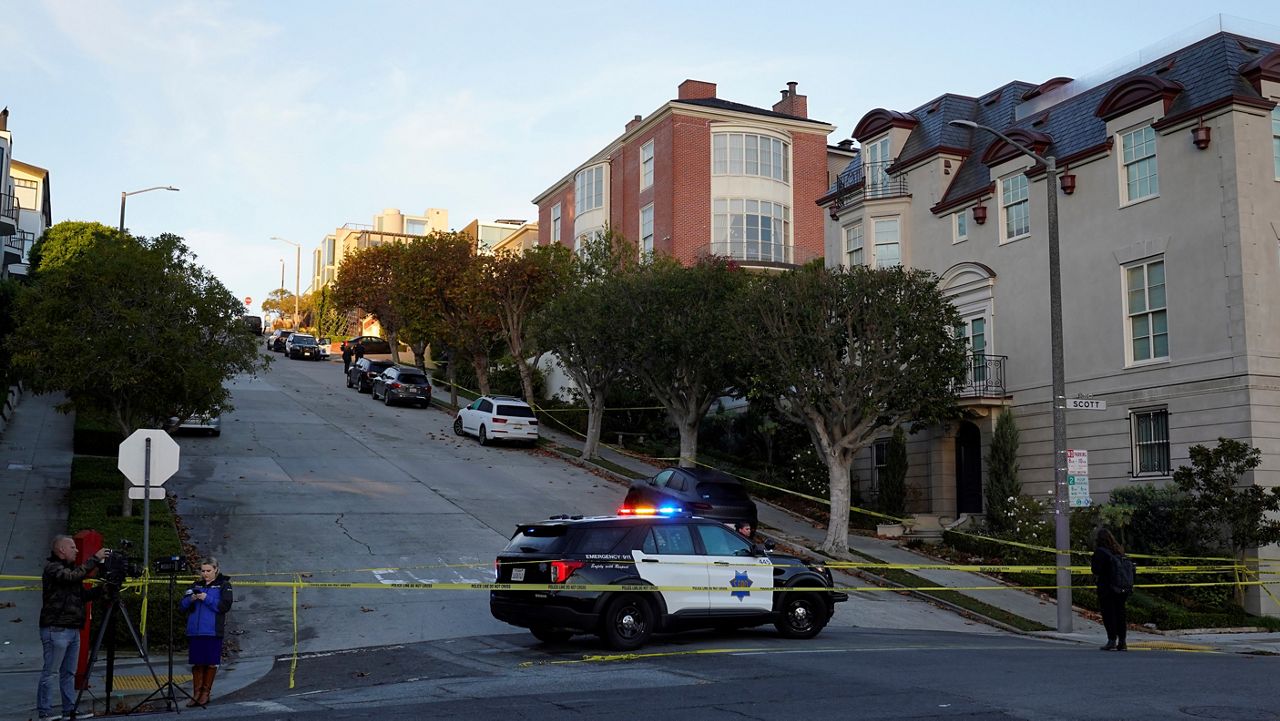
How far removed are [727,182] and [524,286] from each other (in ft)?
33.1

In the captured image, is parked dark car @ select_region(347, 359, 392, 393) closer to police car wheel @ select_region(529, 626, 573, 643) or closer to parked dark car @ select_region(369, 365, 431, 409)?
parked dark car @ select_region(369, 365, 431, 409)

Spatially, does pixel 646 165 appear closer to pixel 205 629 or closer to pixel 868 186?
pixel 868 186

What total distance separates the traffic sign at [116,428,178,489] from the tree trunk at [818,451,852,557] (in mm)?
15218

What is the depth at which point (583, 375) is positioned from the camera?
125ft

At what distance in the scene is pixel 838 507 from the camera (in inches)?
1022

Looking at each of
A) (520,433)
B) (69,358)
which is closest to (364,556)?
(69,358)

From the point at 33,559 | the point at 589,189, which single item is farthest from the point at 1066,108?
the point at 589,189

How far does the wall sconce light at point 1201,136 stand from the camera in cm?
2489

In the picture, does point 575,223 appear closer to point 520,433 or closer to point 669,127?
point 669,127

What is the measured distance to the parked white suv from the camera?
39.2 m

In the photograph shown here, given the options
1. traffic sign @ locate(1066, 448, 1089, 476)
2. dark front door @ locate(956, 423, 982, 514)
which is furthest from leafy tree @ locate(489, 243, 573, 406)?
traffic sign @ locate(1066, 448, 1089, 476)

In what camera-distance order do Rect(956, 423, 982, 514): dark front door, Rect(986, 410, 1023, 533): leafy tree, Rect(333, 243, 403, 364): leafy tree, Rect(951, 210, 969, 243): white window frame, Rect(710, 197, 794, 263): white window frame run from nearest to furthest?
Rect(986, 410, 1023, 533): leafy tree, Rect(956, 423, 982, 514): dark front door, Rect(951, 210, 969, 243): white window frame, Rect(710, 197, 794, 263): white window frame, Rect(333, 243, 403, 364): leafy tree

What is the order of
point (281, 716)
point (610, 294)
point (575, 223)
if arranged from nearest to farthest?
point (281, 716)
point (610, 294)
point (575, 223)

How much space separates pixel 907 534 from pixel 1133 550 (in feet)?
18.9
